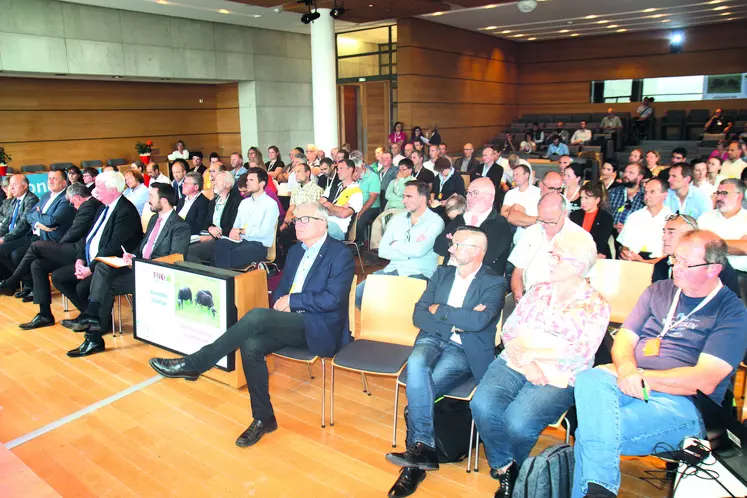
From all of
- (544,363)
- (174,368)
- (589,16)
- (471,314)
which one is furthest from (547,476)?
(589,16)

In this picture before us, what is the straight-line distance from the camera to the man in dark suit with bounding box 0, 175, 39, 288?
5742 millimetres

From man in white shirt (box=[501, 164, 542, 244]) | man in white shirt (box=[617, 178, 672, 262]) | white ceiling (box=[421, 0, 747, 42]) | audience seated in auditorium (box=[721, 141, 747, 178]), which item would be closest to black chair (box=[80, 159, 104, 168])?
white ceiling (box=[421, 0, 747, 42])

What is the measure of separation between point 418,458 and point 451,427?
251mm

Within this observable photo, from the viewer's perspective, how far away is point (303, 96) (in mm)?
15227

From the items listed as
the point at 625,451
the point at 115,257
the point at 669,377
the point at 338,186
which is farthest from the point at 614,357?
the point at 338,186

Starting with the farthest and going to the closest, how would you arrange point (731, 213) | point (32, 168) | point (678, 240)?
point (32, 168), point (731, 213), point (678, 240)

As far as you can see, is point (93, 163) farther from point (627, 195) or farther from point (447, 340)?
point (447, 340)

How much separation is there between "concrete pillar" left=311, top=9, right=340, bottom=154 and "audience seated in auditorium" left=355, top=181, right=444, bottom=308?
764 cm

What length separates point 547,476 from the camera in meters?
2.20

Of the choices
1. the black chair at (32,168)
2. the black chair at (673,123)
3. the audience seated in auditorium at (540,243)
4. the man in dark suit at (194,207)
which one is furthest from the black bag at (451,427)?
the black chair at (673,123)

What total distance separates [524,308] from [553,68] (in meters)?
17.9

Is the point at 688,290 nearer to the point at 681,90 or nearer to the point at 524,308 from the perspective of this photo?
the point at 524,308

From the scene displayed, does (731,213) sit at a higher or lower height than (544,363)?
higher

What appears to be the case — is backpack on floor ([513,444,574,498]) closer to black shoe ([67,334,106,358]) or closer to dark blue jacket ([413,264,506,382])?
dark blue jacket ([413,264,506,382])
